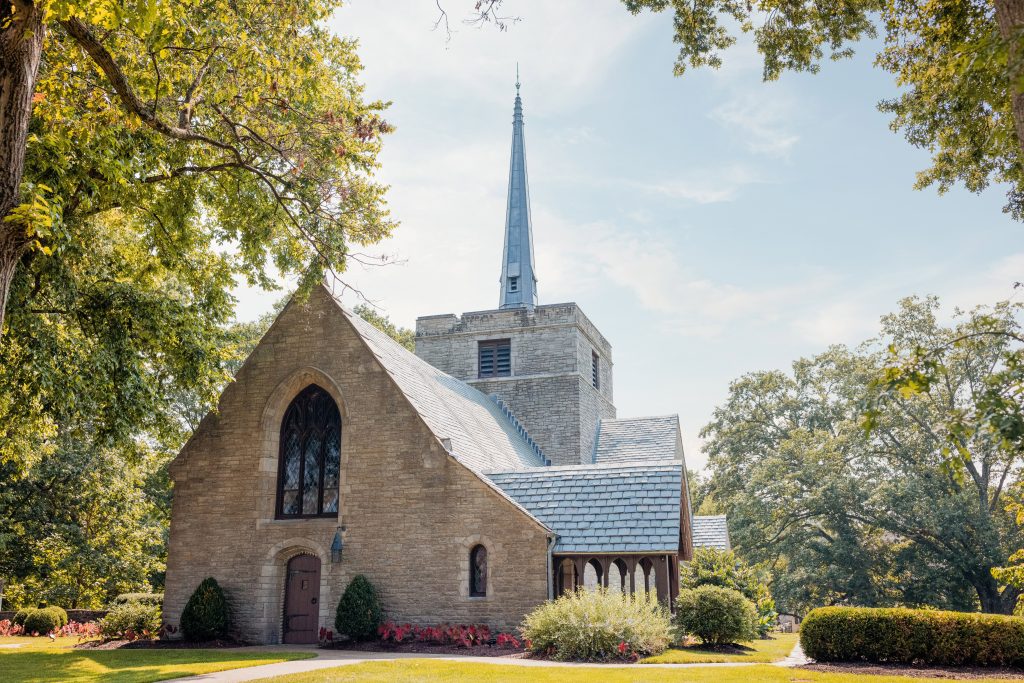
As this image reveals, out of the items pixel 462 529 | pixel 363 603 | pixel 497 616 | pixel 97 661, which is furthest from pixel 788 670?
pixel 97 661

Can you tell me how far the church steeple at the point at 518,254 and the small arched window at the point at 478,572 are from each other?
18.1 m

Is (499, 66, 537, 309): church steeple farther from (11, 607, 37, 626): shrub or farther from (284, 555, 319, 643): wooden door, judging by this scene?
(11, 607, 37, 626): shrub

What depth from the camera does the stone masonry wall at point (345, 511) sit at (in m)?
18.3

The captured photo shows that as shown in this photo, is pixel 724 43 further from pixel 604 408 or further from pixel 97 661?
pixel 604 408

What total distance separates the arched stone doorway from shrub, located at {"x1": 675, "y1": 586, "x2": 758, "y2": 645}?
877cm

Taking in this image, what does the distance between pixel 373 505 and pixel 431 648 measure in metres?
3.91

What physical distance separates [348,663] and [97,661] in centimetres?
540

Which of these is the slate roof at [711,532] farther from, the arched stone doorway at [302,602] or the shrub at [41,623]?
the shrub at [41,623]

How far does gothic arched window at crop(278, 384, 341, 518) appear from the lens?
20706 mm

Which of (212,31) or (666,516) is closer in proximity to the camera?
(212,31)

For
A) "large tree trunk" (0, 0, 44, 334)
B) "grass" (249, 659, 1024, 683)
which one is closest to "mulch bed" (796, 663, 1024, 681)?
"grass" (249, 659, 1024, 683)

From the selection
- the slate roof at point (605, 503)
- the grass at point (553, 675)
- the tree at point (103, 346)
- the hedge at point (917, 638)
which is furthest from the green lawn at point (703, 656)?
the tree at point (103, 346)

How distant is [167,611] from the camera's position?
20406 millimetres

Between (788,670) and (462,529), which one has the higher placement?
(462,529)
